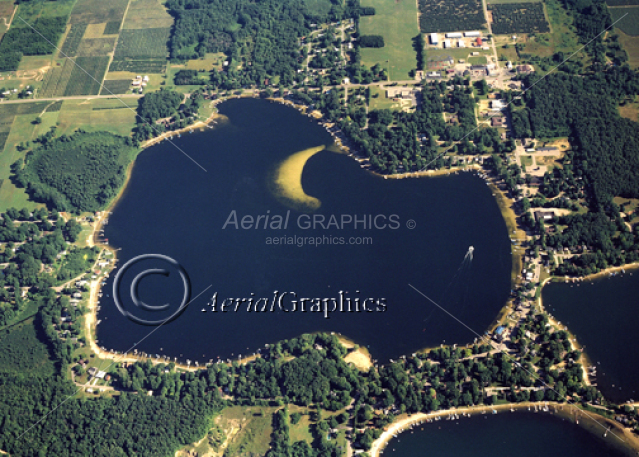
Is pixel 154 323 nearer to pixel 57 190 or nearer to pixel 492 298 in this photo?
pixel 57 190

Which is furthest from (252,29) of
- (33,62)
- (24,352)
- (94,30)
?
(24,352)

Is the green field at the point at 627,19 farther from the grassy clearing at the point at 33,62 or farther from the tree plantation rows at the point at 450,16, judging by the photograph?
the grassy clearing at the point at 33,62

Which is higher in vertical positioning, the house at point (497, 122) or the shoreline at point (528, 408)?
the house at point (497, 122)

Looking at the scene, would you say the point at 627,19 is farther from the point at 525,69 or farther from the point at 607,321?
the point at 607,321

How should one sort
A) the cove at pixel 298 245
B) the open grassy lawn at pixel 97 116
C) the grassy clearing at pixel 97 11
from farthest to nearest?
the grassy clearing at pixel 97 11 < the open grassy lawn at pixel 97 116 < the cove at pixel 298 245

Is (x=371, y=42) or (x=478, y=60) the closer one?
(x=478, y=60)

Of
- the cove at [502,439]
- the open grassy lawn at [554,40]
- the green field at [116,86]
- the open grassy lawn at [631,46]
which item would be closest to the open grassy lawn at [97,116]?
the green field at [116,86]

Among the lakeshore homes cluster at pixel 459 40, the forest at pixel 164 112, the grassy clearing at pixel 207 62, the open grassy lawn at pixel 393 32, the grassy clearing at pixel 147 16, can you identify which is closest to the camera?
the forest at pixel 164 112

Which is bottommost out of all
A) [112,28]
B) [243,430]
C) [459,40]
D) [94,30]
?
[243,430]
